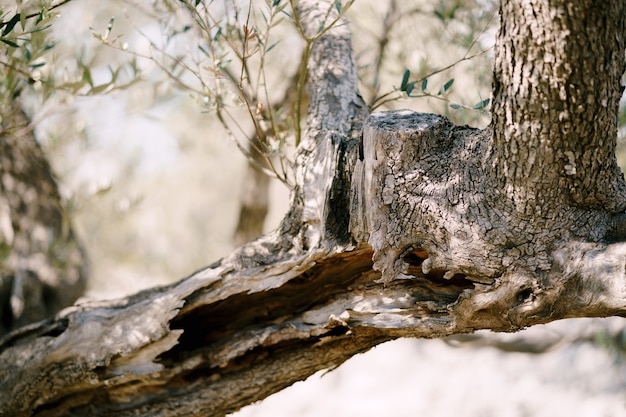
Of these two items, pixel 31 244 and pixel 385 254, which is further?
pixel 31 244

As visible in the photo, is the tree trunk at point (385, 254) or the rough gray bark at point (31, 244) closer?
the tree trunk at point (385, 254)

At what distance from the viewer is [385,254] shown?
1877mm

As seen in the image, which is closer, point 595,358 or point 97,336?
point 97,336

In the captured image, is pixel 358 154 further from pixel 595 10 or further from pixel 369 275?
pixel 595 10

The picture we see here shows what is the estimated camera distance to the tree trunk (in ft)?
5.13

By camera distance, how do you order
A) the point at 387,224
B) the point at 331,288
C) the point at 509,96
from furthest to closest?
the point at 331,288 → the point at 387,224 → the point at 509,96

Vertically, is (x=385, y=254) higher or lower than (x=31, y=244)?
lower

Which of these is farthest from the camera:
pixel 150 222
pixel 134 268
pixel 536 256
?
pixel 150 222

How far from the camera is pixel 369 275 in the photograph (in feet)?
6.99

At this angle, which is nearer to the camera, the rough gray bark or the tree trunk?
the tree trunk

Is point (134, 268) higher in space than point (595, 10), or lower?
lower

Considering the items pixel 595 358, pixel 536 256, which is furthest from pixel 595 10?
pixel 595 358

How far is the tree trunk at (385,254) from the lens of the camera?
5.13 ft

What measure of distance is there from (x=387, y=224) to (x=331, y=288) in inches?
18.1
